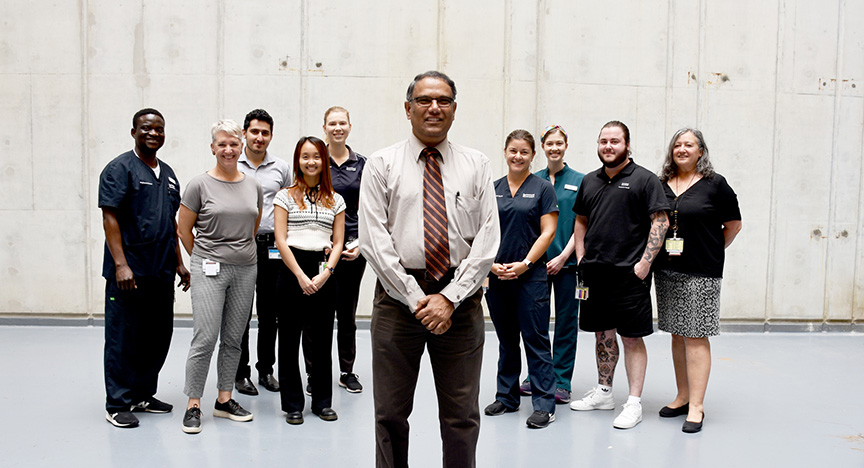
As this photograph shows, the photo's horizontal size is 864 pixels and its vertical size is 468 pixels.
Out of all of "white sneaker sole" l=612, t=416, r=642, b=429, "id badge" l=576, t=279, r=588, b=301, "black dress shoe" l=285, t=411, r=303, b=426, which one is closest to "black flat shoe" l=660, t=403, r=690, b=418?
"white sneaker sole" l=612, t=416, r=642, b=429

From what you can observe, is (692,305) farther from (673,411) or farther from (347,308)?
(347,308)

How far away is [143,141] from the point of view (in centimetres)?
354

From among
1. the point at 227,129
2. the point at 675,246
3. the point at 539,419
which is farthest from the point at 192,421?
the point at 675,246

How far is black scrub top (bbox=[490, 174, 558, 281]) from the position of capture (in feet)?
12.3

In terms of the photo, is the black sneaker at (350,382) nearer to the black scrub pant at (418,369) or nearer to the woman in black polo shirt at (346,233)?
the woman in black polo shirt at (346,233)

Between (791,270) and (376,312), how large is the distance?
5.74 m

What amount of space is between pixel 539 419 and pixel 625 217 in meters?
1.32

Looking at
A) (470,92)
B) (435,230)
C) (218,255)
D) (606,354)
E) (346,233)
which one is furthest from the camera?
(470,92)

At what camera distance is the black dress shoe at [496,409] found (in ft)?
12.2

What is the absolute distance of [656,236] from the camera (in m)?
3.50

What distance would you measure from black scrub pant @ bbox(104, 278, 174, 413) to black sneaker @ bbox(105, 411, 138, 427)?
51 millimetres

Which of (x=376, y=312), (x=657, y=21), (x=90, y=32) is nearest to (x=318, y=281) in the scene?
(x=376, y=312)

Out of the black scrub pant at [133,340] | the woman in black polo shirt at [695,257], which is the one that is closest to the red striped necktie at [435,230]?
the woman in black polo shirt at [695,257]

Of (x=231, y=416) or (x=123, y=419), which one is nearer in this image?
(x=123, y=419)
